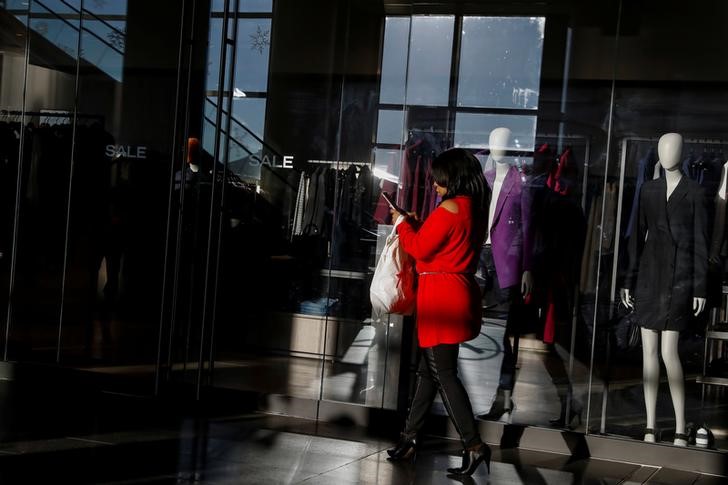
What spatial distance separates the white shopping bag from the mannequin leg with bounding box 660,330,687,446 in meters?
1.43

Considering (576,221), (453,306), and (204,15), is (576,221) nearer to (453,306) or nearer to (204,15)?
(453,306)

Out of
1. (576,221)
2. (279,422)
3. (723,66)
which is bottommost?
(279,422)

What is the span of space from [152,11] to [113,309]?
2.00 m

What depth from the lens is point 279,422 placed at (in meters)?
5.04

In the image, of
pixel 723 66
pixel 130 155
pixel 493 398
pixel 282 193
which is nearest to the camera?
pixel 723 66

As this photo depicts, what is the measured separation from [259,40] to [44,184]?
1775mm

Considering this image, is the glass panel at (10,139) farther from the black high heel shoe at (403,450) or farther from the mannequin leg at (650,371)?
the mannequin leg at (650,371)

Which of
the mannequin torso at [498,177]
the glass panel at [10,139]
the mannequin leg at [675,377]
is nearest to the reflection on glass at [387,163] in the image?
the mannequin torso at [498,177]

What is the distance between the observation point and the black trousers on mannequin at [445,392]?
403cm

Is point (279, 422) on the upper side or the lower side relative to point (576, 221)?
lower

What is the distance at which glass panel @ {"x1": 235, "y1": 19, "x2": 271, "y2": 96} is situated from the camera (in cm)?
545

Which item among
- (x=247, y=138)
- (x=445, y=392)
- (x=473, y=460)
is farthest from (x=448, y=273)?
(x=247, y=138)

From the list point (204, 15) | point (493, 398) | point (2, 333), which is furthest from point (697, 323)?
point (2, 333)

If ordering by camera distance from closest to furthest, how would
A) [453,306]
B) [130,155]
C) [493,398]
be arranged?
1. [453,306]
2. [493,398]
3. [130,155]
